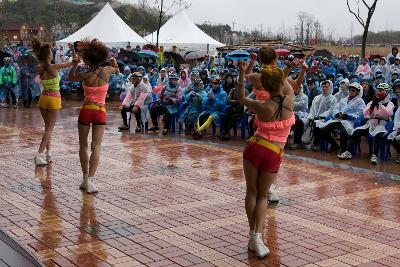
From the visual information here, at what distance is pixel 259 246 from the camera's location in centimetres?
546

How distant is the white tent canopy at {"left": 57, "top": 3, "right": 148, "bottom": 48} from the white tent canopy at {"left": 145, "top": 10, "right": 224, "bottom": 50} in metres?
2.50

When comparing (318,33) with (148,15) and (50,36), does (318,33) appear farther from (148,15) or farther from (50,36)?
(50,36)

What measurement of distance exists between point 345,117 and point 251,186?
6.23 meters

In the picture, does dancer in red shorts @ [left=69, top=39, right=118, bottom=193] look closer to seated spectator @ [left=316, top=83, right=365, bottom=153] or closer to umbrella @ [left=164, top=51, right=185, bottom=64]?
seated spectator @ [left=316, top=83, right=365, bottom=153]

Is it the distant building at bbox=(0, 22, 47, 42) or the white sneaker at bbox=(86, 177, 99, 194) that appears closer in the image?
the white sneaker at bbox=(86, 177, 99, 194)

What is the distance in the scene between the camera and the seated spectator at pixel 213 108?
1319 centimetres

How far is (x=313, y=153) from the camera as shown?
11.5m

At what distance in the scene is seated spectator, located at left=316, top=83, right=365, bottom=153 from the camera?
1106 centimetres

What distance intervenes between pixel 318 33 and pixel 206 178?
68297 millimetres

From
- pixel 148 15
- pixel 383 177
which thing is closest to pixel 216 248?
pixel 383 177

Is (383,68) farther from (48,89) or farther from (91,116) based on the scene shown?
(91,116)

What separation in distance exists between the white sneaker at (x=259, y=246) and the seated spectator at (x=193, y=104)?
8.21 m

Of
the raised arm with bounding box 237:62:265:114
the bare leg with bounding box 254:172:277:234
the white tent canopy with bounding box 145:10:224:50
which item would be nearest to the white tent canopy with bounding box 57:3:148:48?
the white tent canopy with bounding box 145:10:224:50

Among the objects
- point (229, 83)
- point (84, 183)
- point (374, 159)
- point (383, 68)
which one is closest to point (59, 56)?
point (383, 68)
